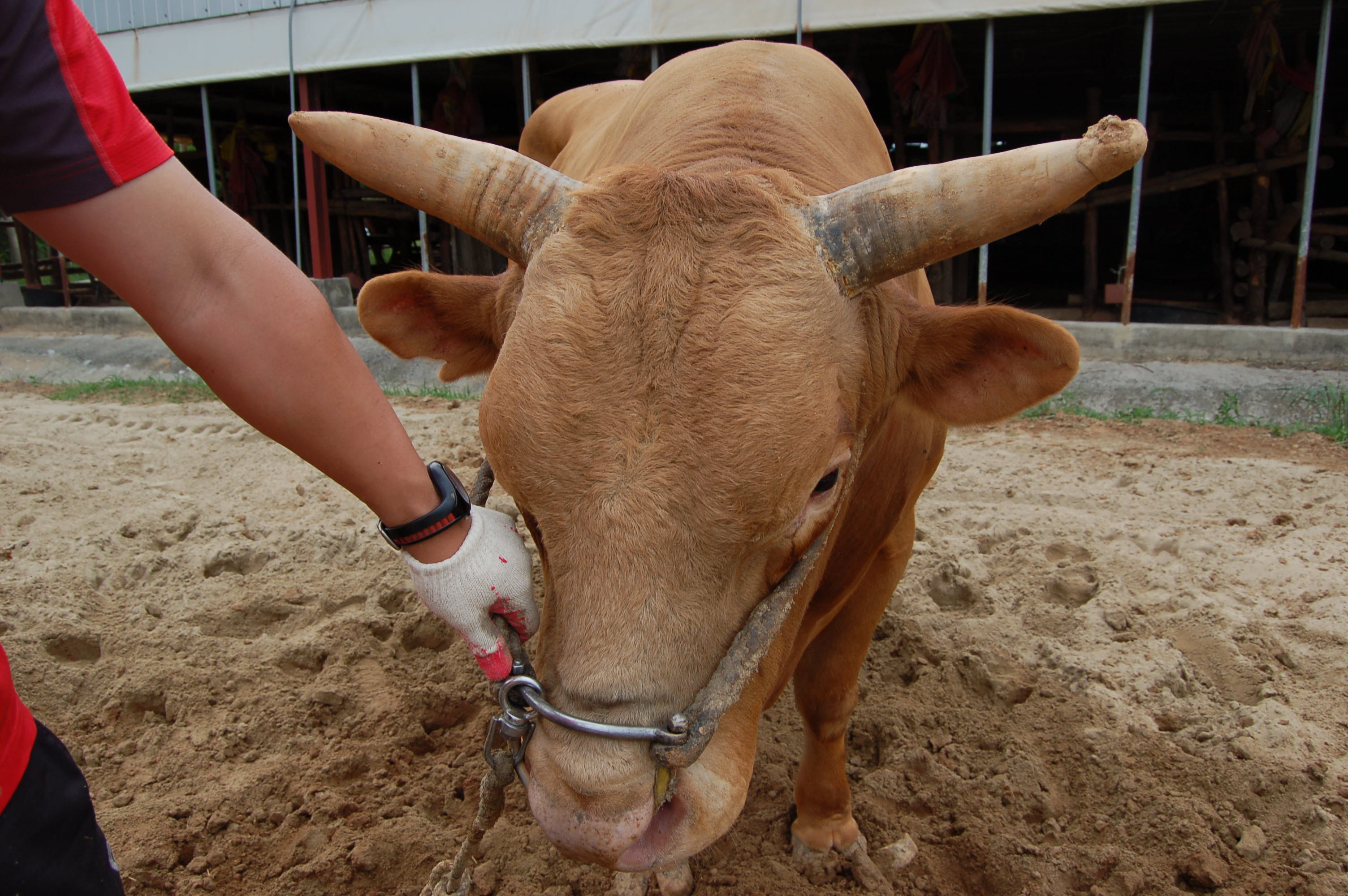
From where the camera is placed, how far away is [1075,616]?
3.44 m

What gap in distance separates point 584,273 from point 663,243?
0.16 meters

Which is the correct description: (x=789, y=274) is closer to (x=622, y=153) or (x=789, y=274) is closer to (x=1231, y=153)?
(x=622, y=153)

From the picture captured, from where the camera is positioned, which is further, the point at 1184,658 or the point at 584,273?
the point at 1184,658

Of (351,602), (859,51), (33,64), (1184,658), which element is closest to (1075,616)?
(1184,658)

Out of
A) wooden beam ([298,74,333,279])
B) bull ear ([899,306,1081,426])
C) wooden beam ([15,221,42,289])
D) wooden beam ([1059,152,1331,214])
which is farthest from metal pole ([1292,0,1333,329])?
wooden beam ([15,221,42,289])

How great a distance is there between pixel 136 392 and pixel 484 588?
25.3 ft

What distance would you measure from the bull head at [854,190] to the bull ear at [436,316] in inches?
8.9

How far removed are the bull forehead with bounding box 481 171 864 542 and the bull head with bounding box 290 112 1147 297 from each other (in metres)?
0.09

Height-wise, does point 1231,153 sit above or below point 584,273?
above

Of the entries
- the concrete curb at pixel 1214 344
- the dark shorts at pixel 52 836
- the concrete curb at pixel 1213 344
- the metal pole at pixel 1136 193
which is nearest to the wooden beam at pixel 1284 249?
the concrete curb at pixel 1214 344

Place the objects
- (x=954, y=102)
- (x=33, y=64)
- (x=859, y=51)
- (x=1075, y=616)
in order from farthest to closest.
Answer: (x=954, y=102) → (x=859, y=51) → (x=1075, y=616) → (x=33, y=64)

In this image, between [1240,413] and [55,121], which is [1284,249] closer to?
[1240,413]

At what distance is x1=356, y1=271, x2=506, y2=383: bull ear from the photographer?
214 cm

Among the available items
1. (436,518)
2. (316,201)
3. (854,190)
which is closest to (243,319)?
(436,518)
